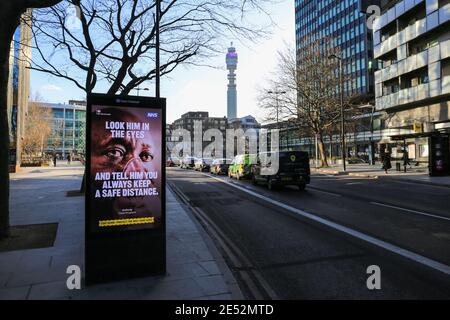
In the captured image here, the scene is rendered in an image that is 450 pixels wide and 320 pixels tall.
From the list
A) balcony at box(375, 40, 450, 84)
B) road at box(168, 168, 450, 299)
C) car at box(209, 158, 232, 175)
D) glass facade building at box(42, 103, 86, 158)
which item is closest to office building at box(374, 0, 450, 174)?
balcony at box(375, 40, 450, 84)

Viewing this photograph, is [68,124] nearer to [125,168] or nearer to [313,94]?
[313,94]

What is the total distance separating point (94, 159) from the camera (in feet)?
14.2

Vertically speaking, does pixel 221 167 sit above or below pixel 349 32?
below

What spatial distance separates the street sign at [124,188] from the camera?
4363 mm

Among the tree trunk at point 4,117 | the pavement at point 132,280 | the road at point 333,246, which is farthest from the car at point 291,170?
the tree trunk at point 4,117

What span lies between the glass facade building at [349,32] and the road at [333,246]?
65926mm

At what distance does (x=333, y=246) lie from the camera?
6.48m

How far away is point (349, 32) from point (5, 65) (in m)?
86.0

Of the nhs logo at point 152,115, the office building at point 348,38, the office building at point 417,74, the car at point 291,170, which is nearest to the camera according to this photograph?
the nhs logo at point 152,115

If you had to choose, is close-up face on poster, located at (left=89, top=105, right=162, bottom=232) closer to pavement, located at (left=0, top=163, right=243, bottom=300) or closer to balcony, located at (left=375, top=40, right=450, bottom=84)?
pavement, located at (left=0, top=163, right=243, bottom=300)

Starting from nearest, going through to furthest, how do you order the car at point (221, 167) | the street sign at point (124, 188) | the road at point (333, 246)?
the street sign at point (124, 188) → the road at point (333, 246) → the car at point (221, 167)

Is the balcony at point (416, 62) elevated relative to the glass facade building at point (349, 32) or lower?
lower

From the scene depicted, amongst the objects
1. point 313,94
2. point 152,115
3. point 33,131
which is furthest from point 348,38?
point 152,115

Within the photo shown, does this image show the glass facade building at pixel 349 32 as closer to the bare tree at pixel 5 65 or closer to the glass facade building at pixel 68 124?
the bare tree at pixel 5 65
